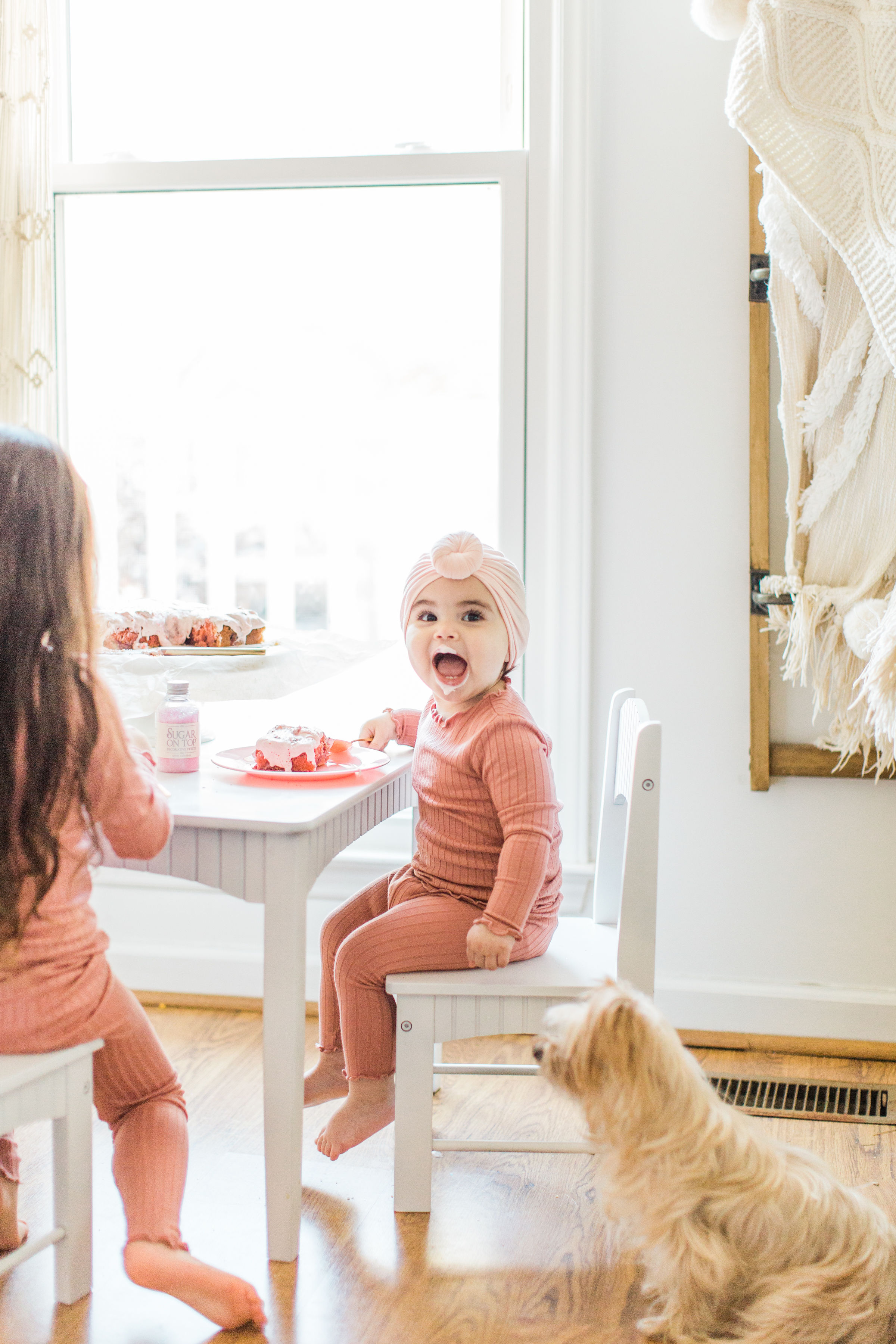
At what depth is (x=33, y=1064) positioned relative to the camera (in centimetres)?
127

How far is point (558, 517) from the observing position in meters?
2.21

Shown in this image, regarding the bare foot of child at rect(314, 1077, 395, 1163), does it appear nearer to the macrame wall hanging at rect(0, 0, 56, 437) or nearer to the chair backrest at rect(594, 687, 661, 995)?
the chair backrest at rect(594, 687, 661, 995)

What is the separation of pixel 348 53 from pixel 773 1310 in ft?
7.28

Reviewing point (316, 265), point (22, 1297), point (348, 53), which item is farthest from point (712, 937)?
point (348, 53)

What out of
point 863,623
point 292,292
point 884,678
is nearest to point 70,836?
point 884,678

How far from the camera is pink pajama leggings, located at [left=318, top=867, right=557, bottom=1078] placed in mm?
1605

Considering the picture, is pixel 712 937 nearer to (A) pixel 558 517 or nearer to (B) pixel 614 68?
(A) pixel 558 517

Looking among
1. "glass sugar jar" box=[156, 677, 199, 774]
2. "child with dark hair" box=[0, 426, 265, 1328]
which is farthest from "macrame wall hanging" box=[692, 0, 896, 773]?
"child with dark hair" box=[0, 426, 265, 1328]

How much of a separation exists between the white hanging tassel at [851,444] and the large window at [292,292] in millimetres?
542

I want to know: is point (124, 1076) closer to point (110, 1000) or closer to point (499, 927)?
point (110, 1000)

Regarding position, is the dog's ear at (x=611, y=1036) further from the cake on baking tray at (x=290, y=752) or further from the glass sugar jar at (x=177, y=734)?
the glass sugar jar at (x=177, y=734)

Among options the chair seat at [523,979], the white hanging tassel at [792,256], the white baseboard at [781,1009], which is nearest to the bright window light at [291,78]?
the white hanging tassel at [792,256]

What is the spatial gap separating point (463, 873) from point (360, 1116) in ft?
1.20

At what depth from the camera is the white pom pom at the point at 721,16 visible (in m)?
1.90
